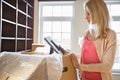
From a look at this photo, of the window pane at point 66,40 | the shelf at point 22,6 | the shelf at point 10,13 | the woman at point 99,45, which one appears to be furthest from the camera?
the window pane at point 66,40

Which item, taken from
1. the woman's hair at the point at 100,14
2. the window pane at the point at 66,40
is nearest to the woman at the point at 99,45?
the woman's hair at the point at 100,14

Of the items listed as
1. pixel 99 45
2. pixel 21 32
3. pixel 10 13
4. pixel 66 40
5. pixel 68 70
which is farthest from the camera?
pixel 66 40

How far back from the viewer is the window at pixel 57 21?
3727 millimetres

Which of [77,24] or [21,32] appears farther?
[77,24]

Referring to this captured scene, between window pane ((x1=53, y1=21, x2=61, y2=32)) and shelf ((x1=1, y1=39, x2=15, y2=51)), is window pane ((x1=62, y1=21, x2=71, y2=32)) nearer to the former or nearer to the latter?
window pane ((x1=53, y1=21, x2=61, y2=32))

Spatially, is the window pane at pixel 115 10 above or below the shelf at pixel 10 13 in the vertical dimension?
above

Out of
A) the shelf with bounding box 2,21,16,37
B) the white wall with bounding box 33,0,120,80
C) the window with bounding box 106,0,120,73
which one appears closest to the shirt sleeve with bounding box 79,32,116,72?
the shelf with bounding box 2,21,16,37

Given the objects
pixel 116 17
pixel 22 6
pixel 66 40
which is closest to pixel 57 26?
pixel 66 40

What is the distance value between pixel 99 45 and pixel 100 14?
191 mm

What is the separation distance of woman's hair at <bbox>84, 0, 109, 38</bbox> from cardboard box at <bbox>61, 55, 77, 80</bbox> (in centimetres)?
27

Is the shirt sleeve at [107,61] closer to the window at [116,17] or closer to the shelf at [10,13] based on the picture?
the shelf at [10,13]

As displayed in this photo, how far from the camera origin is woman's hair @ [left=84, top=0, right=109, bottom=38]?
1.11m

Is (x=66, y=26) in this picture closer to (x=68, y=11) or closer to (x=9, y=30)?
(x=68, y=11)

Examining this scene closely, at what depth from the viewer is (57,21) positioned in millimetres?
3768
